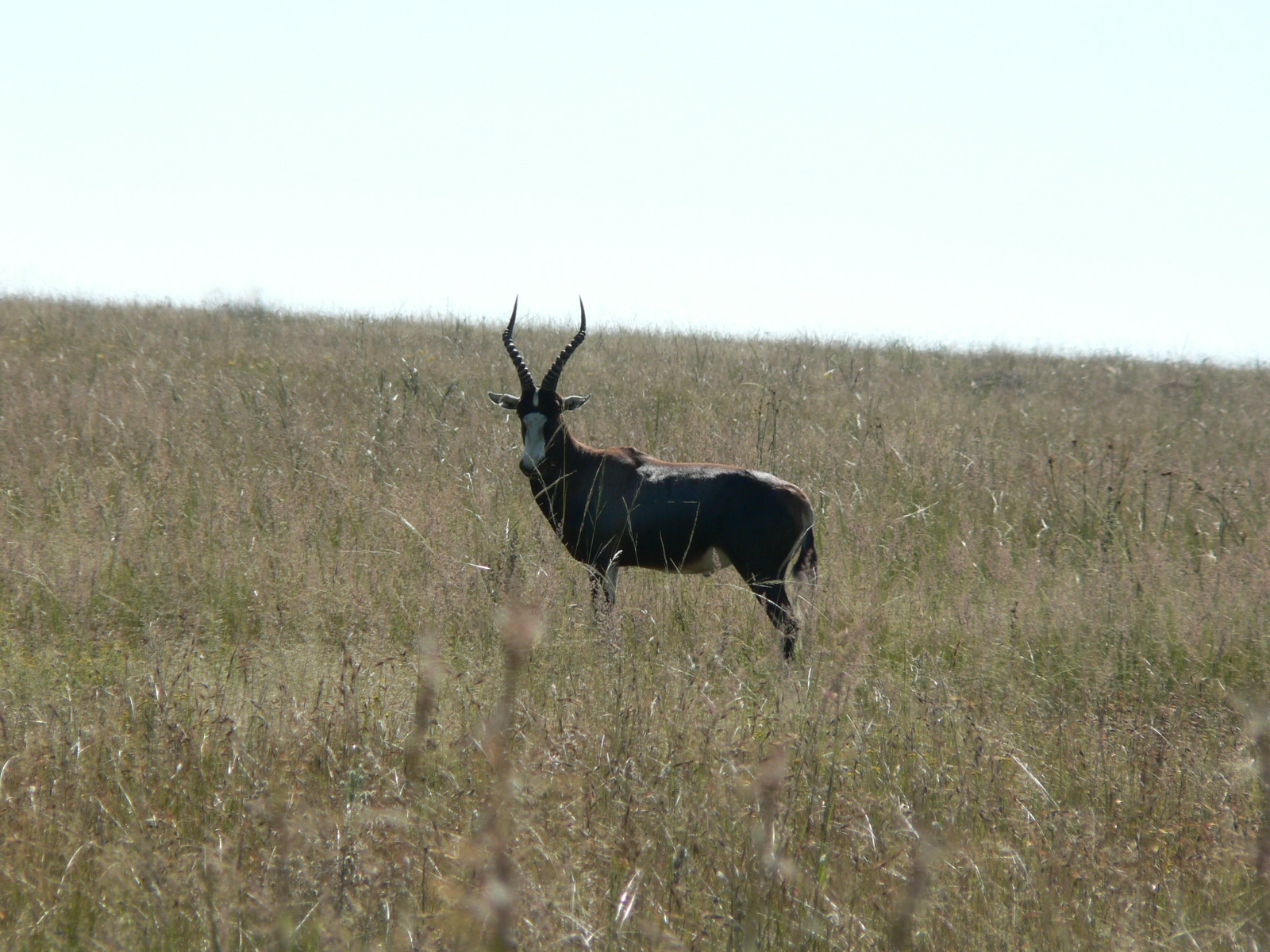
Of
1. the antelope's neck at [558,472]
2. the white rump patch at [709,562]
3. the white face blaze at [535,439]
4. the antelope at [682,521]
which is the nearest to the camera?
the antelope at [682,521]

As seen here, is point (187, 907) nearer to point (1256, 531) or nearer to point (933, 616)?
point (933, 616)

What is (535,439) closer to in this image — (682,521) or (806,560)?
(682,521)

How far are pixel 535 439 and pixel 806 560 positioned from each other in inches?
85.3

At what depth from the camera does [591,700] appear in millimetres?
4348

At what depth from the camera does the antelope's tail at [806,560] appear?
6.57 meters

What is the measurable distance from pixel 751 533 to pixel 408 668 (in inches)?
99.0

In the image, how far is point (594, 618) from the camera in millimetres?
5621

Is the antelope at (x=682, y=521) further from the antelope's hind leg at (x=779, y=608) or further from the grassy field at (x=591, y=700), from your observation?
the grassy field at (x=591, y=700)

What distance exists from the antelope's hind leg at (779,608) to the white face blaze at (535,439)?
1854 millimetres

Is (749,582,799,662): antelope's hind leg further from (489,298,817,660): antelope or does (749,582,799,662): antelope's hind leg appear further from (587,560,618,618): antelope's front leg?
(587,560,618,618): antelope's front leg

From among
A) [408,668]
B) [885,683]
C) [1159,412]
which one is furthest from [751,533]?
[1159,412]

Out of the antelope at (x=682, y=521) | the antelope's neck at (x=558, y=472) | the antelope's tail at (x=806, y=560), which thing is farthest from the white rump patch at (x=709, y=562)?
the antelope's neck at (x=558, y=472)

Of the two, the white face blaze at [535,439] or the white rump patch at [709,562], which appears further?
the white face blaze at [535,439]

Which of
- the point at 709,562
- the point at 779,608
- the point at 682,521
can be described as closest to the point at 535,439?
the point at 682,521
